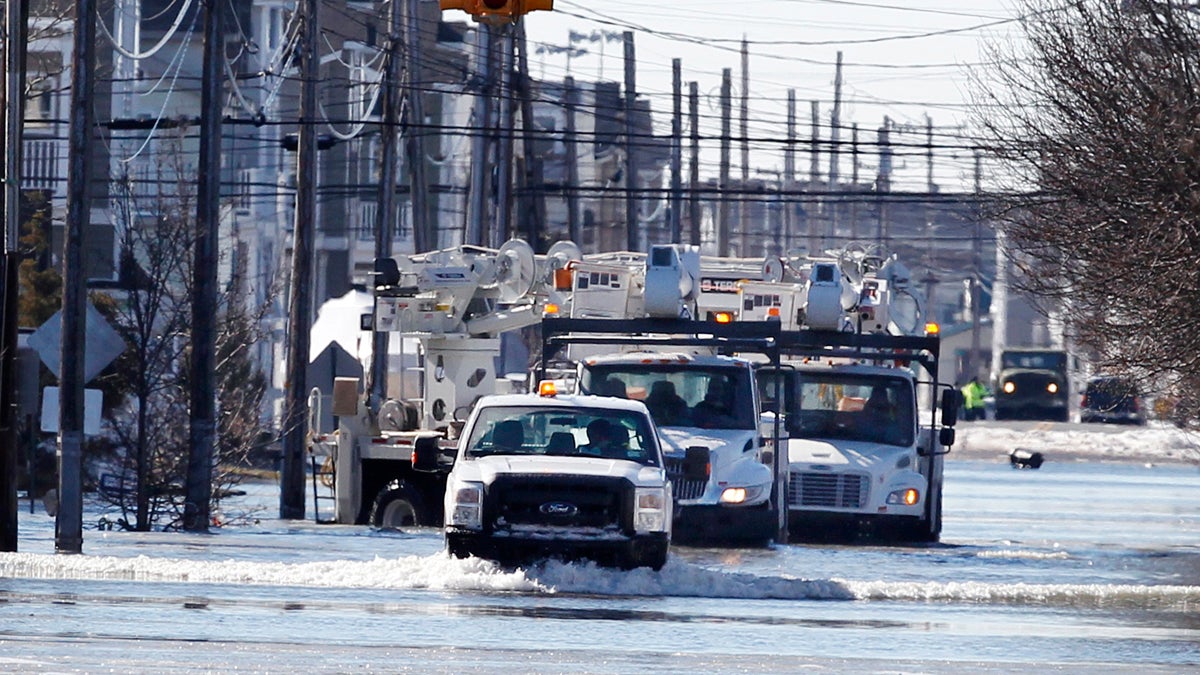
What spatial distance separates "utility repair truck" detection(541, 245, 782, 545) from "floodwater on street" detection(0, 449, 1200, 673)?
49 cm

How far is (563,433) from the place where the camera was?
19344 mm

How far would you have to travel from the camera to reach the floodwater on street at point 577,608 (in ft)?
42.7

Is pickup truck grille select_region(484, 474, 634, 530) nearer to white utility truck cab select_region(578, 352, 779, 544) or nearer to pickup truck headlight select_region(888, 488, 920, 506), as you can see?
white utility truck cab select_region(578, 352, 779, 544)

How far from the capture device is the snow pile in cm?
6266

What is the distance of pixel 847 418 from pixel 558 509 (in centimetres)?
1013

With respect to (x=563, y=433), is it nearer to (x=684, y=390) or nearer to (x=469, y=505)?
(x=469, y=505)

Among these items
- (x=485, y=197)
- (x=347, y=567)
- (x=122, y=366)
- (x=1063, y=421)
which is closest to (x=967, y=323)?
(x=1063, y=421)

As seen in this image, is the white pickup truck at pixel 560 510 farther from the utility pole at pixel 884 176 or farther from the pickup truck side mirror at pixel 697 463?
the utility pole at pixel 884 176

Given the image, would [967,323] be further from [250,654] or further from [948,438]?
[250,654]

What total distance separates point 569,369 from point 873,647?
12.8 metres

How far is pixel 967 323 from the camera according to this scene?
11694 centimetres

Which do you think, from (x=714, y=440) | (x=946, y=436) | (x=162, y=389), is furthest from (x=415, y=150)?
(x=714, y=440)

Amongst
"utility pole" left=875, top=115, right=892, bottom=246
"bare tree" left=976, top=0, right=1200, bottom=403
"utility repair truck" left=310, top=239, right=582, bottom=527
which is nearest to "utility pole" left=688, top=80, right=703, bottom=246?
"utility pole" left=875, top=115, right=892, bottom=246

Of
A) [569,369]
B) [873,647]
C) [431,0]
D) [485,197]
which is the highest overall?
[431,0]
